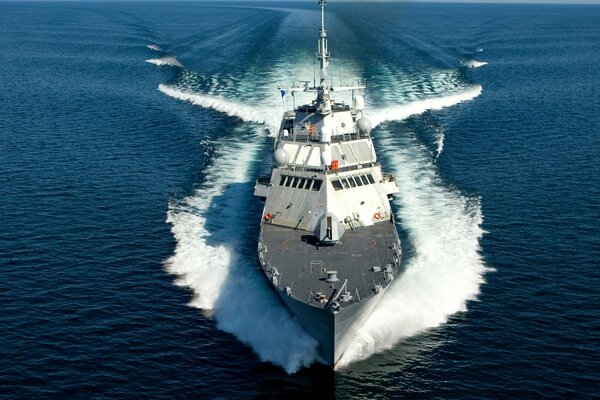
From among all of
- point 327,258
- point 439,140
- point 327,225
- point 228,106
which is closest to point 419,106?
point 439,140

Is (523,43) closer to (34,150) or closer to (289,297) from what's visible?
(34,150)

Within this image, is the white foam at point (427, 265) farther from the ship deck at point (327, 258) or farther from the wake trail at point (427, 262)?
the ship deck at point (327, 258)

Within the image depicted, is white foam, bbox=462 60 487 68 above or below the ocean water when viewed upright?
above

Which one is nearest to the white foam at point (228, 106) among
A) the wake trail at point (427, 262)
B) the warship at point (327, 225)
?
the wake trail at point (427, 262)

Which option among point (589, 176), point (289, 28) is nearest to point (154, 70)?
point (289, 28)

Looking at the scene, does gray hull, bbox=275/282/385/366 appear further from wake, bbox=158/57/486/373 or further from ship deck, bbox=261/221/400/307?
wake, bbox=158/57/486/373

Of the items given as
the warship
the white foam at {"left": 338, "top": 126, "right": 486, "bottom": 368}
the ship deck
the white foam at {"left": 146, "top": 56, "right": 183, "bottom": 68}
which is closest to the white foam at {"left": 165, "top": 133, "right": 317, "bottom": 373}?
the warship
